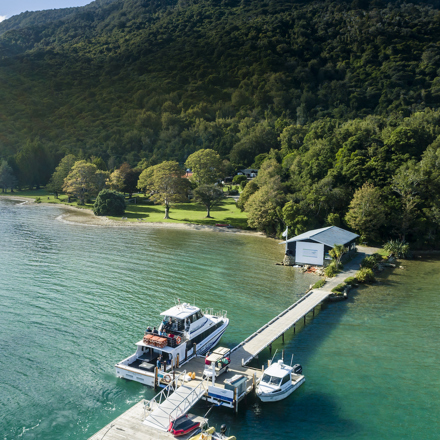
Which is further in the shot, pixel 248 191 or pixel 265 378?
pixel 248 191

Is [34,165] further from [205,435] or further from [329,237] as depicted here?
[205,435]

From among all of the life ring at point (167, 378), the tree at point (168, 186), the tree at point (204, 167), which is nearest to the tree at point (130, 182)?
the tree at point (204, 167)

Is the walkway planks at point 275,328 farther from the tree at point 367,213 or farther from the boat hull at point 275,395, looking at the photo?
the tree at point 367,213

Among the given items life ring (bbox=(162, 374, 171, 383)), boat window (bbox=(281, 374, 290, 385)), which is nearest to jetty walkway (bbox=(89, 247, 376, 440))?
life ring (bbox=(162, 374, 171, 383))

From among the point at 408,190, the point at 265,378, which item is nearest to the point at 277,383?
the point at 265,378

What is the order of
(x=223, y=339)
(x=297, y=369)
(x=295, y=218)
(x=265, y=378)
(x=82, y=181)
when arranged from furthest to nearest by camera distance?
1. (x=82, y=181)
2. (x=295, y=218)
3. (x=223, y=339)
4. (x=297, y=369)
5. (x=265, y=378)

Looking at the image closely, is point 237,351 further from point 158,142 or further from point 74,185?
point 158,142

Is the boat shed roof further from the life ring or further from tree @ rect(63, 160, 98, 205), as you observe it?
tree @ rect(63, 160, 98, 205)
